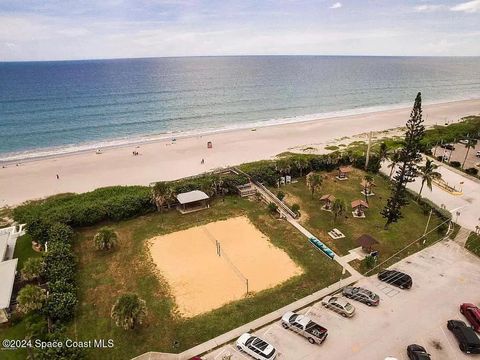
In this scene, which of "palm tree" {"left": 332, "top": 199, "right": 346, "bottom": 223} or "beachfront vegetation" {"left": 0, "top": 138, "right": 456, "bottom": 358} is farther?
"palm tree" {"left": 332, "top": 199, "right": 346, "bottom": 223}

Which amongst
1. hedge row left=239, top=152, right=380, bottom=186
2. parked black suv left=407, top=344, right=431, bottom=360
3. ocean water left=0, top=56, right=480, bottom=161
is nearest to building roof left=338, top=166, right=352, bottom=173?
hedge row left=239, top=152, right=380, bottom=186

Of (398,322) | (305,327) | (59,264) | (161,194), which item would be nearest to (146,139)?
(161,194)

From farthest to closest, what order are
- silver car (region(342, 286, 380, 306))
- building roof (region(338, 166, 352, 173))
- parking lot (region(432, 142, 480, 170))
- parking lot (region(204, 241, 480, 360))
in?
parking lot (region(432, 142, 480, 170)) → building roof (region(338, 166, 352, 173)) → silver car (region(342, 286, 380, 306)) → parking lot (region(204, 241, 480, 360))

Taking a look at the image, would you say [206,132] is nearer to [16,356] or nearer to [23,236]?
[23,236]

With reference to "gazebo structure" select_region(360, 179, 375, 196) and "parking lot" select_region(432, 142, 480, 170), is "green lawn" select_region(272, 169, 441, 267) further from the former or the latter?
"parking lot" select_region(432, 142, 480, 170)

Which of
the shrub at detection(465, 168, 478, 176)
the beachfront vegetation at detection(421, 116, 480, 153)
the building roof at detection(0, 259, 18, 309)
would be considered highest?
the beachfront vegetation at detection(421, 116, 480, 153)

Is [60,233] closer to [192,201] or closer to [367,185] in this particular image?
[192,201]
